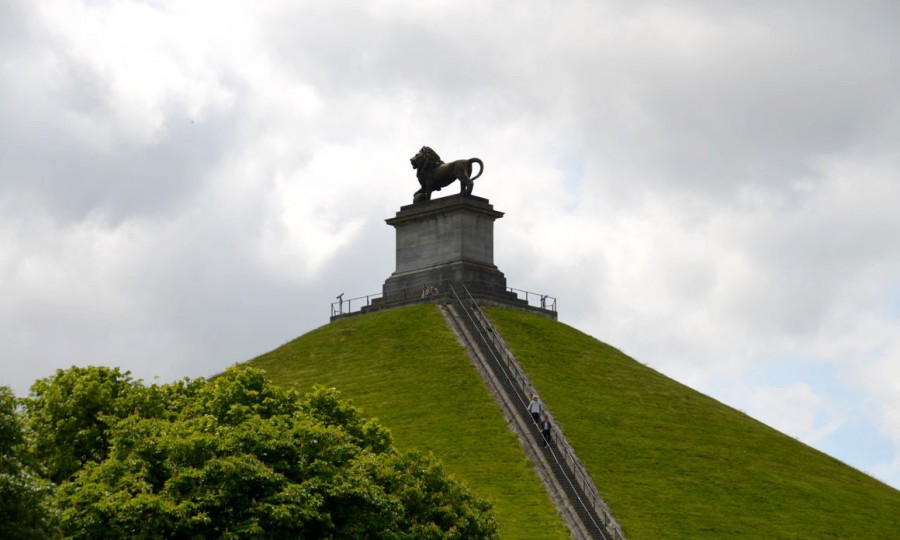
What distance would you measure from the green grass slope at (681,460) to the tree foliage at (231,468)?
1244 cm

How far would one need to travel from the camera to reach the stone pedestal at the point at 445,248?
79750 mm

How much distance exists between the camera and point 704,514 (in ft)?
181

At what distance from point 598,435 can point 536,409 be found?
10.8 feet

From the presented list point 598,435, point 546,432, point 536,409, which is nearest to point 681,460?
point 598,435

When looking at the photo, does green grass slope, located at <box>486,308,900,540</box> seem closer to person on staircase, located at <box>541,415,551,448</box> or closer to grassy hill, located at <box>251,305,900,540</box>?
grassy hill, located at <box>251,305,900,540</box>

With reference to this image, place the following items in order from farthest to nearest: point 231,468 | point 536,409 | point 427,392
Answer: point 427,392
point 536,409
point 231,468

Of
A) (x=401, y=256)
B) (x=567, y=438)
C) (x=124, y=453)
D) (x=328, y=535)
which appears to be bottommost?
(x=328, y=535)

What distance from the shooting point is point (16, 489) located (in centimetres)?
3497

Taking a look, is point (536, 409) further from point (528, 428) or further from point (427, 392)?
point (427, 392)

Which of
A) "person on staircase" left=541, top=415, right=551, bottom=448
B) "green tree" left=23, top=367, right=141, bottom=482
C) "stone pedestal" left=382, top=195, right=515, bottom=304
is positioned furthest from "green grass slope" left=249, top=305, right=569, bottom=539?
"green tree" left=23, top=367, right=141, bottom=482

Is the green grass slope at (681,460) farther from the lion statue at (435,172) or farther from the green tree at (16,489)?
the green tree at (16,489)

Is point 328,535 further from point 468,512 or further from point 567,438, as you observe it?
point 567,438

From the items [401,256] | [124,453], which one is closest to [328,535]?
[124,453]

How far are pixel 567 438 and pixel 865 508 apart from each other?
544 inches
